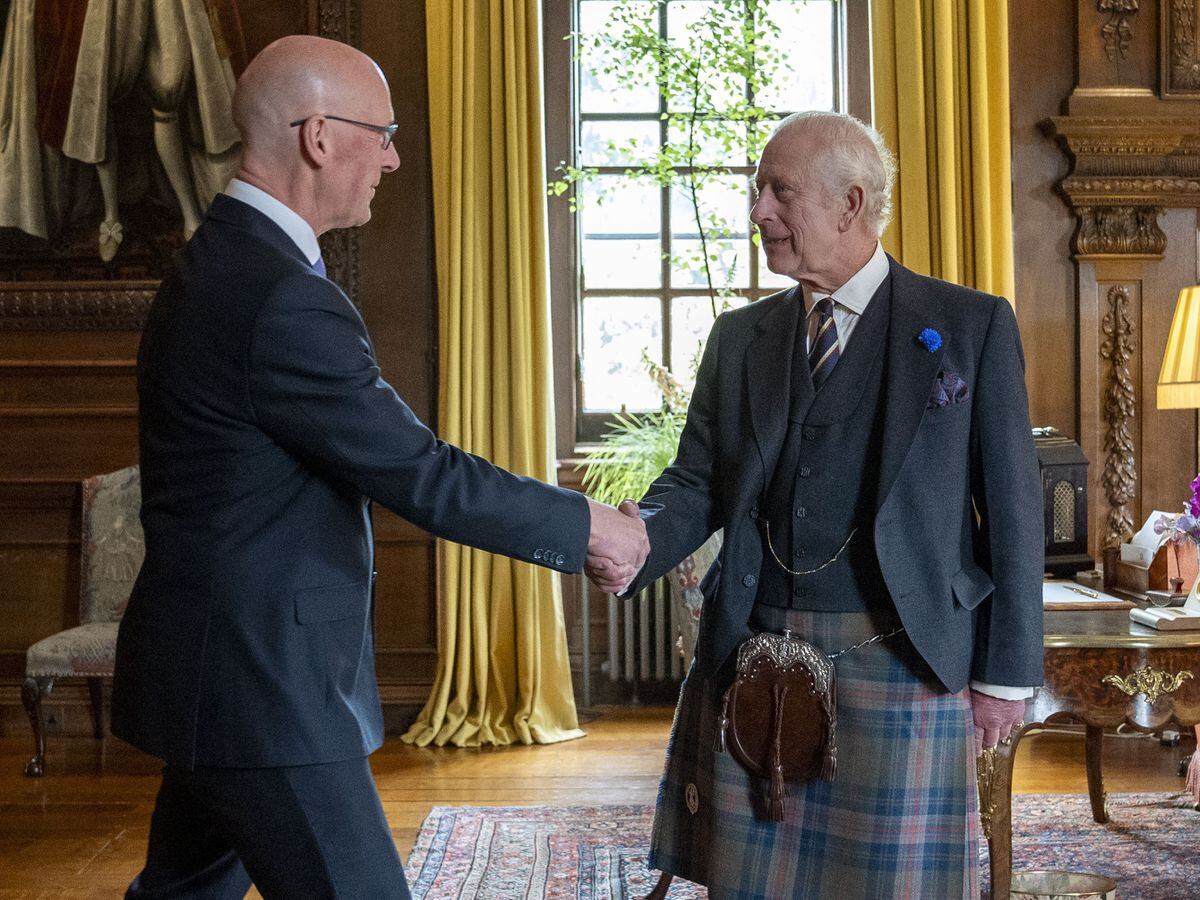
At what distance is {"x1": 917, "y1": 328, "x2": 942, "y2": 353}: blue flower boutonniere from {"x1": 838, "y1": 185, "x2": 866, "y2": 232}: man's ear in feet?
0.85

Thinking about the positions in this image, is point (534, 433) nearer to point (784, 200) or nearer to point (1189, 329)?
point (1189, 329)

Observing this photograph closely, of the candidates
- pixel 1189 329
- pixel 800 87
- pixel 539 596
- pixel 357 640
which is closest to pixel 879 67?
pixel 800 87

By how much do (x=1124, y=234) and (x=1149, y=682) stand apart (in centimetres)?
288

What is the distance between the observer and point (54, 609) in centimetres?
552

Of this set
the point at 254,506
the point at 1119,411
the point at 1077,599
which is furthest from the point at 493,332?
the point at 254,506

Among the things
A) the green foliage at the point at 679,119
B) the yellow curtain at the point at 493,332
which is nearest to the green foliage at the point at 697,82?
the green foliage at the point at 679,119

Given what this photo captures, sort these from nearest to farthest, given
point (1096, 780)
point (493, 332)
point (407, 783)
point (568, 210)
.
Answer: point (1096, 780) < point (407, 783) < point (493, 332) < point (568, 210)

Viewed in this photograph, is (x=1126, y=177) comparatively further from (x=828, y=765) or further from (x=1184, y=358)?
(x=828, y=765)

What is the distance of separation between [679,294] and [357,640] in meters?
3.98

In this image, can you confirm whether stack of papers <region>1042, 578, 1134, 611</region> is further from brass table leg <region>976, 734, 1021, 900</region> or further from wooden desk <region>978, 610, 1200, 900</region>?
brass table leg <region>976, 734, 1021, 900</region>

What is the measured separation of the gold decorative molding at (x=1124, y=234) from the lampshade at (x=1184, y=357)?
1010mm

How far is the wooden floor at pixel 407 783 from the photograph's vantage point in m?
3.84

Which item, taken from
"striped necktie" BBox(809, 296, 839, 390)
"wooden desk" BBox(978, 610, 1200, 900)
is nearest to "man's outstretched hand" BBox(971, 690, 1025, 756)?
"striped necktie" BBox(809, 296, 839, 390)

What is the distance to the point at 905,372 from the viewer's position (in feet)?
7.04
